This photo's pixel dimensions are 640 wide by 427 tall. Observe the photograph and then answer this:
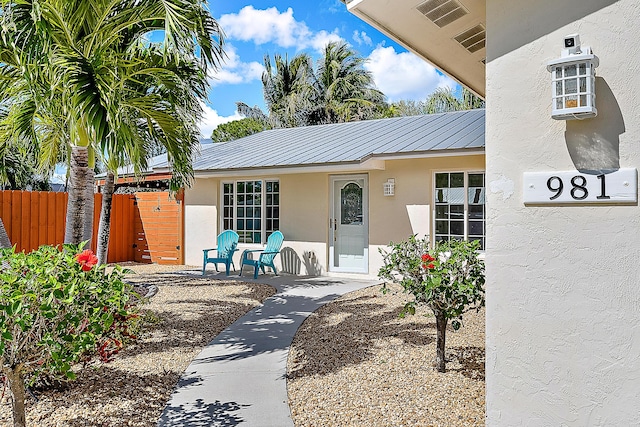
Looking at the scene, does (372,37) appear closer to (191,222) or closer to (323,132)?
(323,132)

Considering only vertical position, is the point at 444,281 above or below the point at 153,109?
below

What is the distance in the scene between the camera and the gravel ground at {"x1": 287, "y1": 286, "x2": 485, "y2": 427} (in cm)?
366

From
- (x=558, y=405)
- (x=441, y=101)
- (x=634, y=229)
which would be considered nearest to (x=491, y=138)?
(x=634, y=229)

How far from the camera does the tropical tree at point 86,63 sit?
5.01 m

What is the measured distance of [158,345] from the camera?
5453 mm

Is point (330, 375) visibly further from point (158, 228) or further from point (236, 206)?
point (158, 228)

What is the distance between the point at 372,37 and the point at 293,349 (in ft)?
98.3

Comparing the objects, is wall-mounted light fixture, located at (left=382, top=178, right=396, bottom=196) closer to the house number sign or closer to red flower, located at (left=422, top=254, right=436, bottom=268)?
red flower, located at (left=422, top=254, right=436, bottom=268)

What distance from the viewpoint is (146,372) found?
15.1 ft

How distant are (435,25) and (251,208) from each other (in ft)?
28.6

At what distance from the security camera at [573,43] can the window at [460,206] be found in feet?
22.2

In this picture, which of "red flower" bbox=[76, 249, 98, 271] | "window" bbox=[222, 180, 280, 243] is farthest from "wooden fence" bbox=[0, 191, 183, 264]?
"red flower" bbox=[76, 249, 98, 271]

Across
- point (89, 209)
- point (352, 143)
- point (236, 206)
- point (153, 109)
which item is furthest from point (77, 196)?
point (352, 143)

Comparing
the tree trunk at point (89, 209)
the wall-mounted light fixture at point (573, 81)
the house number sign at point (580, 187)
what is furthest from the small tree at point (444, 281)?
the tree trunk at point (89, 209)
